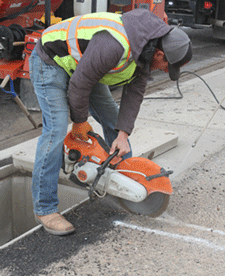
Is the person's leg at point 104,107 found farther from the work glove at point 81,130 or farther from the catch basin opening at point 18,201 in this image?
the catch basin opening at point 18,201

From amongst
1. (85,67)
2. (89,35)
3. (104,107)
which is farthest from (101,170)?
(89,35)

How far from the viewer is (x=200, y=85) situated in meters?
6.76

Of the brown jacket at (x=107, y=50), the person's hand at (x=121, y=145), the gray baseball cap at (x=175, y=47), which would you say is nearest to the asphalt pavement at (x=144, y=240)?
the person's hand at (x=121, y=145)

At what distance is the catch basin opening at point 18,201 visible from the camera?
3555mm

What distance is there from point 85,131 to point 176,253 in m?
0.96

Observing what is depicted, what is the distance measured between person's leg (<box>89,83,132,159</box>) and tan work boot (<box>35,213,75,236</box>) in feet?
2.61

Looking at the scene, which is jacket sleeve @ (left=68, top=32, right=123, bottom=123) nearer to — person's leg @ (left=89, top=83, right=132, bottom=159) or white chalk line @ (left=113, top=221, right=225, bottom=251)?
person's leg @ (left=89, top=83, right=132, bottom=159)

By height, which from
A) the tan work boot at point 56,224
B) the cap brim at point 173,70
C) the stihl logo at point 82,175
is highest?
the cap brim at point 173,70

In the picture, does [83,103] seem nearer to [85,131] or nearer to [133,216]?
[85,131]

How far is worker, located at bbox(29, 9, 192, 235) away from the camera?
7.39 ft

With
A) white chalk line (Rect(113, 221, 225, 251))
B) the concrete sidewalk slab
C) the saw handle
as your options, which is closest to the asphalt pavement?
white chalk line (Rect(113, 221, 225, 251))

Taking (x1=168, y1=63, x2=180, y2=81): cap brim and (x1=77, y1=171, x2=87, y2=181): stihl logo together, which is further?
(x1=77, y1=171, x2=87, y2=181): stihl logo

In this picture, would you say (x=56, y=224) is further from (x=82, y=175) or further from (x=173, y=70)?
(x=173, y=70)

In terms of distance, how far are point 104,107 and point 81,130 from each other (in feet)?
1.30
